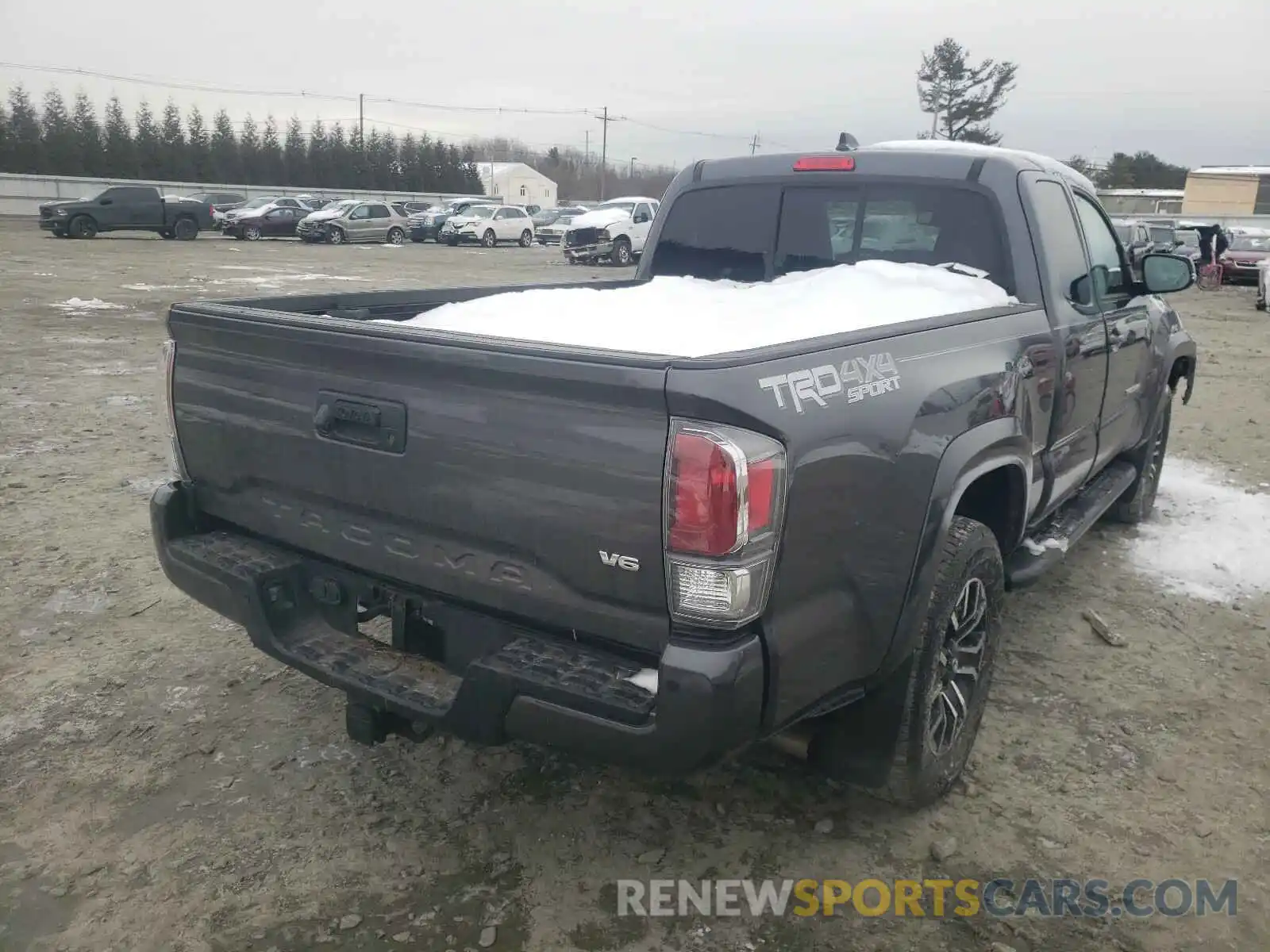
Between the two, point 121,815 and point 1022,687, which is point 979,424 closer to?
point 1022,687

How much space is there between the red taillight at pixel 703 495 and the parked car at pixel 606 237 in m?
26.1

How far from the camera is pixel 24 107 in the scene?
5756 cm

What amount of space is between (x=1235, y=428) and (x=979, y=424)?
24.3ft

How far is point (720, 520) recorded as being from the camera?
2.05m

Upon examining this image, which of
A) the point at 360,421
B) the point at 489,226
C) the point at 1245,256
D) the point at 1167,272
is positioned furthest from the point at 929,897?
the point at 489,226

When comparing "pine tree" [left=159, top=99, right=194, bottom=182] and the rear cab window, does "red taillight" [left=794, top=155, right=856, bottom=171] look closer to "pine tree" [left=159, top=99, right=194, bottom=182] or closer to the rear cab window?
the rear cab window

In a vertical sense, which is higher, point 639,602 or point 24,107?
point 24,107

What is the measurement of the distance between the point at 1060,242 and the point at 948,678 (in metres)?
2.03

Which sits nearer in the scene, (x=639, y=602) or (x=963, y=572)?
(x=639, y=602)

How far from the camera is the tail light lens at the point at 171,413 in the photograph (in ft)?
10.2

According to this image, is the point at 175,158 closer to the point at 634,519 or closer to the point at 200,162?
the point at 200,162

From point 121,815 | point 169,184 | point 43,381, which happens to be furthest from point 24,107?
point 121,815

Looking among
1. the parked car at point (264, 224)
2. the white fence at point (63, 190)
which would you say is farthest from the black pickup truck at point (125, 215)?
the white fence at point (63, 190)

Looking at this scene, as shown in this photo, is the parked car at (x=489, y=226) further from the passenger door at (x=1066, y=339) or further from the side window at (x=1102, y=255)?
the passenger door at (x=1066, y=339)
